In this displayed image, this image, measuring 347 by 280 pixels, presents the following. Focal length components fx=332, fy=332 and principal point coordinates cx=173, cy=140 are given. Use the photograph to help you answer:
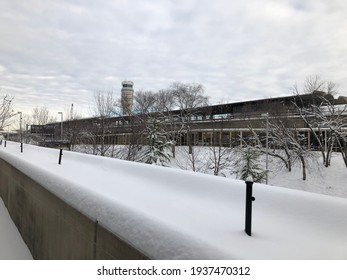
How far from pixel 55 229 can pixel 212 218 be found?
7.45 ft

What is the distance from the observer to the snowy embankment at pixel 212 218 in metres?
2.10

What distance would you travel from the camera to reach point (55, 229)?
13.5ft

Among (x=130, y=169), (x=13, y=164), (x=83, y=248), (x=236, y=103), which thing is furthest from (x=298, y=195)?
(x=236, y=103)

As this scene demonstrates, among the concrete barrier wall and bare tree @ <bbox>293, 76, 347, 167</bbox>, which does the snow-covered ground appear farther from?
the concrete barrier wall

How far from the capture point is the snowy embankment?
6.87 ft

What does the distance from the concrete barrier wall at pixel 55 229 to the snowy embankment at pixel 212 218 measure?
119 millimetres

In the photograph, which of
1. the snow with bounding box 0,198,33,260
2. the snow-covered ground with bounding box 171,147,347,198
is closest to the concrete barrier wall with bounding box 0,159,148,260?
the snow with bounding box 0,198,33,260

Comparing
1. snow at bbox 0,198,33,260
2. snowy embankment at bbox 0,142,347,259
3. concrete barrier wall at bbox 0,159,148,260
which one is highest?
snowy embankment at bbox 0,142,347,259

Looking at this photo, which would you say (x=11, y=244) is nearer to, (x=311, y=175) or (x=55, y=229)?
(x=55, y=229)

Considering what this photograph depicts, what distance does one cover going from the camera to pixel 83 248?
3.18 m

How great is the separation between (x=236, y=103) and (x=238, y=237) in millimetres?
58722

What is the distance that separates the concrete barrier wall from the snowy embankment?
12 cm

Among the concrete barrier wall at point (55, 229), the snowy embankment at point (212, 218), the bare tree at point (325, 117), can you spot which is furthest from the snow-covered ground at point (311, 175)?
the snowy embankment at point (212, 218)
